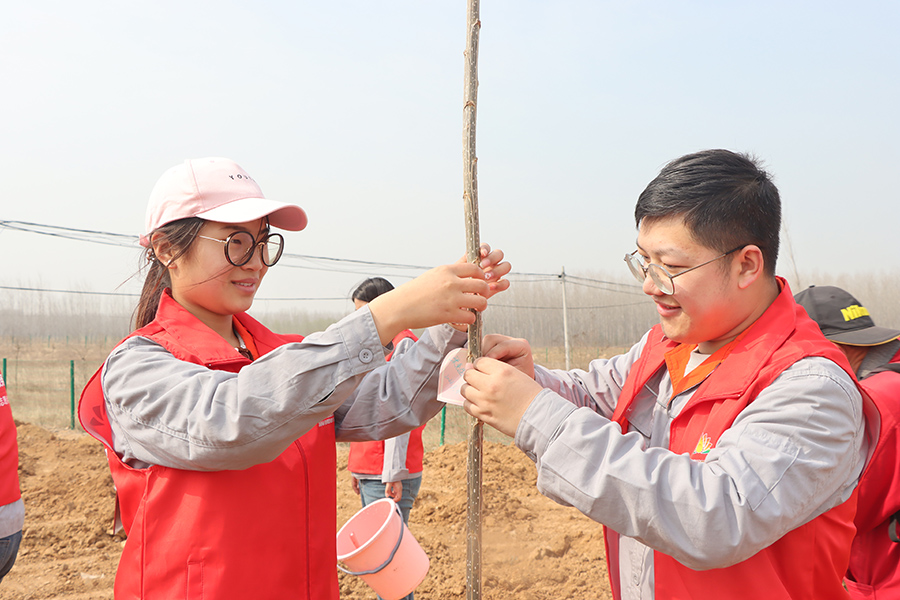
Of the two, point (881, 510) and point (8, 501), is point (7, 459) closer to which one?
point (8, 501)

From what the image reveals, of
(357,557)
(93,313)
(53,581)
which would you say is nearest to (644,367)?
(357,557)

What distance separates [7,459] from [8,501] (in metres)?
0.19

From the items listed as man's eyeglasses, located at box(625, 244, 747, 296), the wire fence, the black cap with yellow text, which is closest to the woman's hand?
man's eyeglasses, located at box(625, 244, 747, 296)

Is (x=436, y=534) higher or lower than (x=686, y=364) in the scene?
lower

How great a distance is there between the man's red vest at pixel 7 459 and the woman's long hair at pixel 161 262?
1480 mm

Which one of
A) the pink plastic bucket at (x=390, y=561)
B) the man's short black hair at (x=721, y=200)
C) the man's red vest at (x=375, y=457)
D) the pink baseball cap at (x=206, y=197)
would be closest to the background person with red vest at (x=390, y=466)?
the man's red vest at (x=375, y=457)

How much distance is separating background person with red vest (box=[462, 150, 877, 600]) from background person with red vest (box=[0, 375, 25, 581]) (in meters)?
2.41

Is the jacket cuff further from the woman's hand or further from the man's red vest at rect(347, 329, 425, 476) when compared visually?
the man's red vest at rect(347, 329, 425, 476)

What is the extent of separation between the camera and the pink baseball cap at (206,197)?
1634 millimetres

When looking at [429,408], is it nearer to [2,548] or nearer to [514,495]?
[2,548]

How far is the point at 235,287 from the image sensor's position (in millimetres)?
1732

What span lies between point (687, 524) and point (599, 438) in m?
0.22

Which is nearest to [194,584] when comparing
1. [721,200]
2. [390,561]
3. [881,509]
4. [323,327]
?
[390,561]

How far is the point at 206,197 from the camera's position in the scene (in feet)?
5.43
